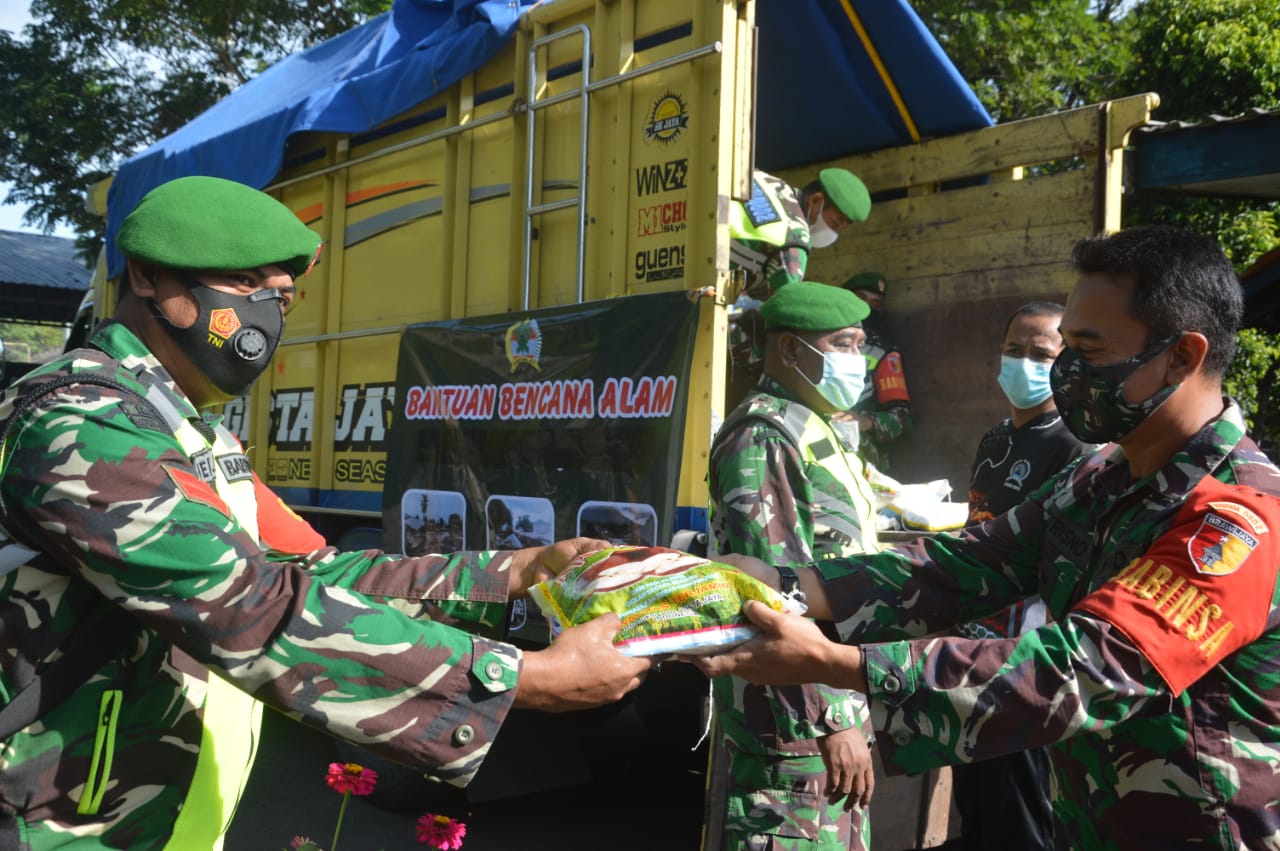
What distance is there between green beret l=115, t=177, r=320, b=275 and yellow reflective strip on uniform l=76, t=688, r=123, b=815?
0.67m

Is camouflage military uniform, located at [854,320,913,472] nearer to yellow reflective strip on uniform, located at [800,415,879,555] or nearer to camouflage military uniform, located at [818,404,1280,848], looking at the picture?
yellow reflective strip on uniform, located at [800,415,879,555]

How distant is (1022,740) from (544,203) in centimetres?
335

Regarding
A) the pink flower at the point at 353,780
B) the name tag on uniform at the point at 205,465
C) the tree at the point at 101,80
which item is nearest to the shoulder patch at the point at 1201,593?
the name tag on uniform at the point at 205,465

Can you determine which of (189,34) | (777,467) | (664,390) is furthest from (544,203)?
(189,34)

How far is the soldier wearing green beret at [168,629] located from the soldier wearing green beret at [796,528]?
987 mm

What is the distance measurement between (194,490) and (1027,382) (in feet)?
9.97

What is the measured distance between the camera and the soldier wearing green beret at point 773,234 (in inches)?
181

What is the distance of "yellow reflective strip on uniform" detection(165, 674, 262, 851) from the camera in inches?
66.7

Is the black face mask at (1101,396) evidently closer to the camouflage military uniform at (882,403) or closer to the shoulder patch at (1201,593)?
the shoulder patch at (1201,593)

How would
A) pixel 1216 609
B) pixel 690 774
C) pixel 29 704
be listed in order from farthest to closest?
pixel 690 774
pixel 1216 609
pixel 29 704

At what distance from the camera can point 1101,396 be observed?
196 centimetres

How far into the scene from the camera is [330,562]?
222cm

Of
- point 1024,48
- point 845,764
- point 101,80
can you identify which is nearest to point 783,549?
point 845,764

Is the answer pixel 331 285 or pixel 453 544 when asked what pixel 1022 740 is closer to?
pixel 453 544
